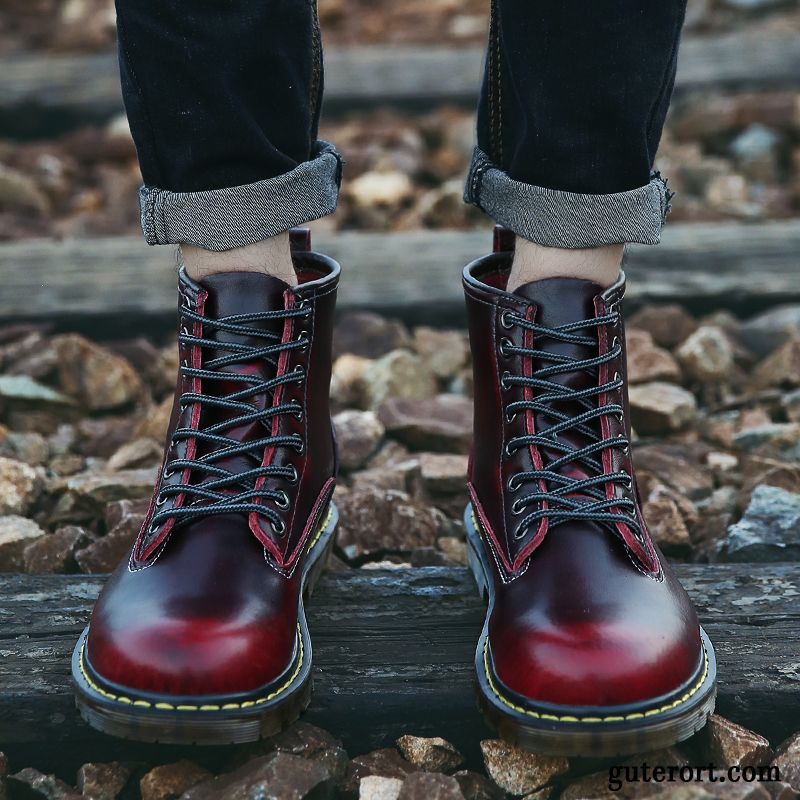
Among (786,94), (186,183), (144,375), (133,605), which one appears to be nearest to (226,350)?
(186,183)

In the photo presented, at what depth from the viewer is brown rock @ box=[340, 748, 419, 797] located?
57.2 inches

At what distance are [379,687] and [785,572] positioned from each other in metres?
0.72

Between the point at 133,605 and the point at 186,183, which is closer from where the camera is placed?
the point at 133,605

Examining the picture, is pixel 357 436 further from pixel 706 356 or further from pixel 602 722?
pixel 602 722

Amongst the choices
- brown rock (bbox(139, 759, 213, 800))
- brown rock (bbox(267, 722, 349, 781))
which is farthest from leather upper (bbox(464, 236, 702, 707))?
brown rock (bbox(139, 759, 213, 800))

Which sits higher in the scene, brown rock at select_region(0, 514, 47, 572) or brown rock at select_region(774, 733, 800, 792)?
brown rock at select_region(774, 733, 800, 792)

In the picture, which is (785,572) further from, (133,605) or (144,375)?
(144,375)

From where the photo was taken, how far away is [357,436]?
255cm

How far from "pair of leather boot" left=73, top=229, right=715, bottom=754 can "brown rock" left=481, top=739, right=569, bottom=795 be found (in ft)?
0.26

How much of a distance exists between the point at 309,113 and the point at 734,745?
1.07 meters

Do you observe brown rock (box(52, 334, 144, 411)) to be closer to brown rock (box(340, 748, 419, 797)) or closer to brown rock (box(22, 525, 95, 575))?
brown rock (box(22, 525, 95, 575))

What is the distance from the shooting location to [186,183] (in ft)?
5.02

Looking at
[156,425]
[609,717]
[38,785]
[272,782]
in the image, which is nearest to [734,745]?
[609,717]

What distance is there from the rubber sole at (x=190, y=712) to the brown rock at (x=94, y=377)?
1494 mm
